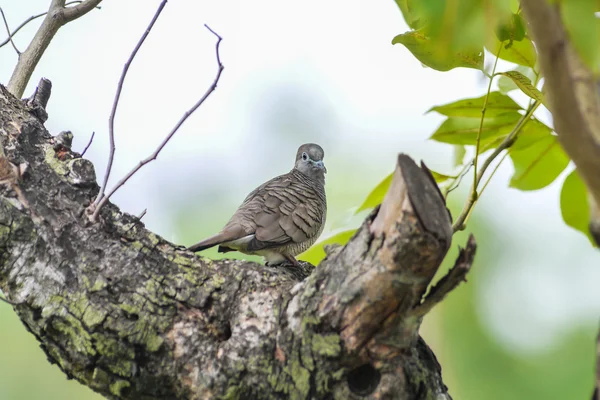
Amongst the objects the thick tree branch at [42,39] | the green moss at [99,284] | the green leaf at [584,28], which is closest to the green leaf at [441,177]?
the green moss at [99,284]

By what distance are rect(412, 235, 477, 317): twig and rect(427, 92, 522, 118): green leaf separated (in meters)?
0.70

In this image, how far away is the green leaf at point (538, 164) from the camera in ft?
7.00

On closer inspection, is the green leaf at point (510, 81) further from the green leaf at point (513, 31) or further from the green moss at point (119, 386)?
the green moss at point (119, 386)

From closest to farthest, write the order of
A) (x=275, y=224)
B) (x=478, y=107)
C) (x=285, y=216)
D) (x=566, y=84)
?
1. (x=566, y=84)
2. (x=478, y=107)
3. (x=275, y=224)
4. (x=285, y=216)

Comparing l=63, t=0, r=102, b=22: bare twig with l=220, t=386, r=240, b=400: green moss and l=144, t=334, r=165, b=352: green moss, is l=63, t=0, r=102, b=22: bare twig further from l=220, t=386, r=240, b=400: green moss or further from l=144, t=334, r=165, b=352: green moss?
l=220, t=386, r=240, b=400: green moss

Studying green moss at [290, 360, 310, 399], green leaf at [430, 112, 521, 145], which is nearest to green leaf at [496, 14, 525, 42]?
green leaf at [430, 112, 521, 145]

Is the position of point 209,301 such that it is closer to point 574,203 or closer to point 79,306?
point 79,306

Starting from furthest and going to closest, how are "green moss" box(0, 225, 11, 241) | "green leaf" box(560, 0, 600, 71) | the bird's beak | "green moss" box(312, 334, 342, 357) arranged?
the bird's beak, "green moss" box(0, 225, 11, 241), "green moss" box(312, 334, 342, 357), "green leaf" box(560, 0, 600, 71)

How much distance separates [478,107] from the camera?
2088mm

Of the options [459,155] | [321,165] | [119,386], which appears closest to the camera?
[119,386]

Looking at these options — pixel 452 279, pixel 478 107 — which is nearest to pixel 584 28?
pixel 452 279

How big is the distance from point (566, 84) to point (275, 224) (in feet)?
9.44

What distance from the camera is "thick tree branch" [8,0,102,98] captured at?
7.67 feet

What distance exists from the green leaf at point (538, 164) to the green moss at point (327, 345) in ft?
3.01
